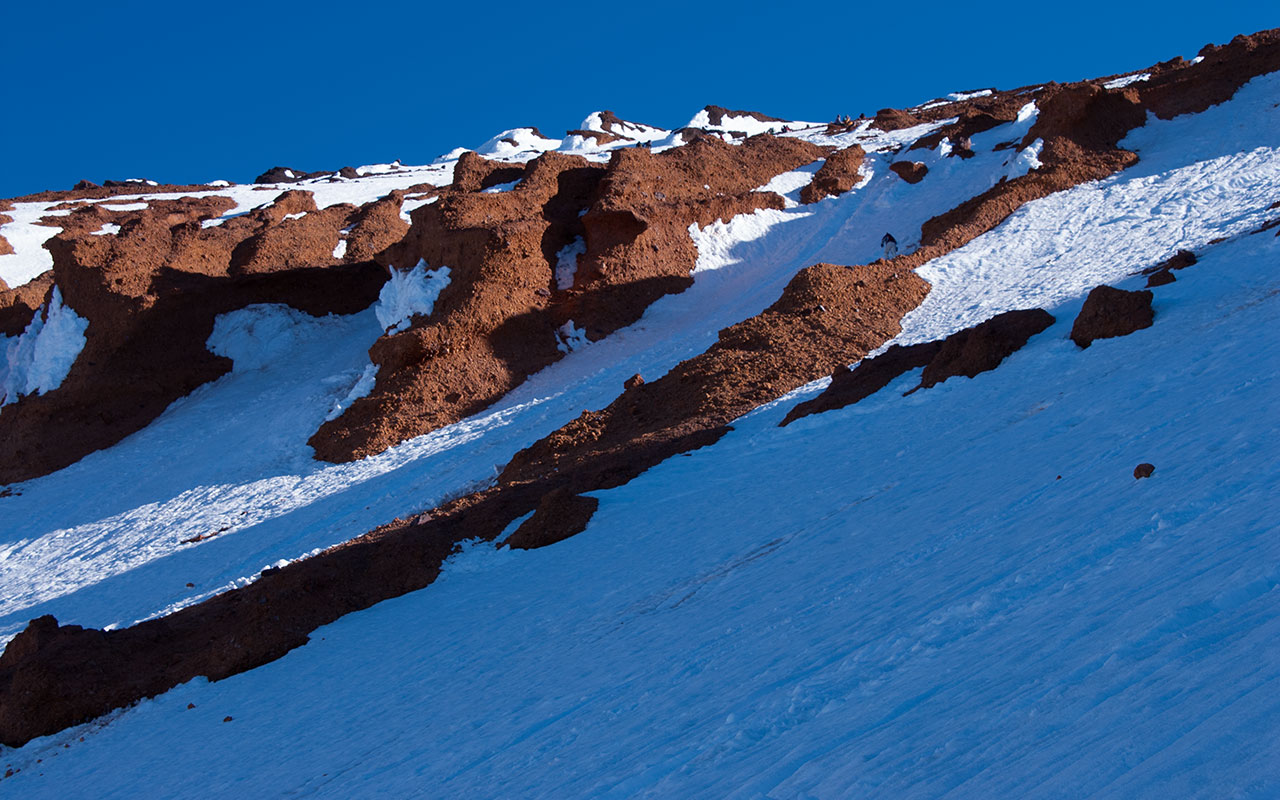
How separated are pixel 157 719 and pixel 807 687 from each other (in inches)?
302

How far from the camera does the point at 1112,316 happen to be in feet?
39.9

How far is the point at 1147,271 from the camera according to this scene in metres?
16.0

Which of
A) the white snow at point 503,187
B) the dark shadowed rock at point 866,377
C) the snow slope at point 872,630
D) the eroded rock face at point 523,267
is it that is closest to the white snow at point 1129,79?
the eroded rock face at point 523,267

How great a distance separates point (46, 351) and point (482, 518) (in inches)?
891

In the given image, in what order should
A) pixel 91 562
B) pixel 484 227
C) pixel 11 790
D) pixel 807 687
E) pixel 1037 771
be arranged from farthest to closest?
pixel 484 227 < pixel 91 562 < pixel 11 790 < pixel 807 687 < pixel 1037 771

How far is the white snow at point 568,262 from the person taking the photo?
27062 mm

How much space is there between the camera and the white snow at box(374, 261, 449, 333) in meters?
26.1

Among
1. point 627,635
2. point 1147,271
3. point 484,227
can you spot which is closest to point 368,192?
point 484,227

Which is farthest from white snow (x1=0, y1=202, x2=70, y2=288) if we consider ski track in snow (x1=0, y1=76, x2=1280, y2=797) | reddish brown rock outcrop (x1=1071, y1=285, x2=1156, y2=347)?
reddish brown rock outcrop (x1=1071, y1=285, x2=1156, y2=347)

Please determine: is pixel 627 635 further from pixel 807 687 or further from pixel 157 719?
pixel 157 719

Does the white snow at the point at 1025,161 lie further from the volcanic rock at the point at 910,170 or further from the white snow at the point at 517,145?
the white snow at the point at 517,145

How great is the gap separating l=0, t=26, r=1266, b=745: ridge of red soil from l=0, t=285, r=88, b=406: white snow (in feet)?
61.6

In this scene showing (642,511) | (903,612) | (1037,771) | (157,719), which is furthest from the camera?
(642,511)

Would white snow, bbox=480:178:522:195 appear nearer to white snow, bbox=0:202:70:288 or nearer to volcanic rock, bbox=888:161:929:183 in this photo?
volcanic rock, bbox=888:161:929:183
